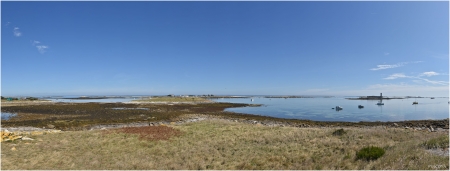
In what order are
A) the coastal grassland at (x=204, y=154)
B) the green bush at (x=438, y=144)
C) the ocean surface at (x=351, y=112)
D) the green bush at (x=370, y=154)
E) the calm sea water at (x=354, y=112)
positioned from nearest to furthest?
1. the coastal grassland at (x=204, y=154)
2. the green bush at (x=370, y=154)
3. the green bush at (x=438, y=144)
4. the ocean surface at (x=351, y=112)
5. the calm sea water at (x=354, y=112)

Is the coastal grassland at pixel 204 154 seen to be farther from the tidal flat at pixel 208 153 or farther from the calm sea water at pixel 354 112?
the calm sea water at pixel 354 112

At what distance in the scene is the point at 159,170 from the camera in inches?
450

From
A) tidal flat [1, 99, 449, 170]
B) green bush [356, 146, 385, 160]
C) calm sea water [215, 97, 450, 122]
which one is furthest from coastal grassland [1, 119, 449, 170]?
calm sea water [215, 97, 450, 122]

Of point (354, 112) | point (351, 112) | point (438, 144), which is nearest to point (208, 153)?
point (438, 144)

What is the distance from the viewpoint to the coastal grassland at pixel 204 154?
11.2m

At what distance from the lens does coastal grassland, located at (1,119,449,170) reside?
11.2m

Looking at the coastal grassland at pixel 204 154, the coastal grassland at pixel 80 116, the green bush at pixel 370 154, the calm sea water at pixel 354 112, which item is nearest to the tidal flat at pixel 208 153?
the coastal grassland at pixel 204 154

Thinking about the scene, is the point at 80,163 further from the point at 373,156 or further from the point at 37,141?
the point at 373,156

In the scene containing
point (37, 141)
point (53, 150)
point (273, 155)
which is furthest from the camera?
point (37, 141)

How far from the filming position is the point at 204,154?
14.6 metres

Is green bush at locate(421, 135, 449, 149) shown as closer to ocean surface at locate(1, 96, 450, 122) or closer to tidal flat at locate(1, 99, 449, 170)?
tidal flat at locate(1, 99, 449, 170)

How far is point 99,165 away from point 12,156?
214 inches

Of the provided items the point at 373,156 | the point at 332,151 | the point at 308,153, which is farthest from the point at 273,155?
the point at 373,156

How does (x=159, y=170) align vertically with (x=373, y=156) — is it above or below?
below
